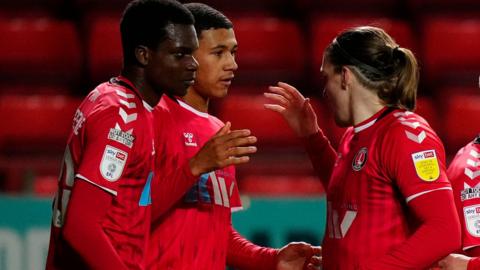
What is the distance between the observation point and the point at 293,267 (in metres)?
3.66

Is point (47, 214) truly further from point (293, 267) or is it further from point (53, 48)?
point (53, 48)

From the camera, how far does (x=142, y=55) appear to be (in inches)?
122

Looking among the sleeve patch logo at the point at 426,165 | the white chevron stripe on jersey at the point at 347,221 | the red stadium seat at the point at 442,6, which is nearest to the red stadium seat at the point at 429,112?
the red stadium seat at the point at 442,6

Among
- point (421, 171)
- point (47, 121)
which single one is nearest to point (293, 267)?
point (421, 171)

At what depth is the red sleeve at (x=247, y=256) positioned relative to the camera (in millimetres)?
3705

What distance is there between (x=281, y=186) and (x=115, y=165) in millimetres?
2983

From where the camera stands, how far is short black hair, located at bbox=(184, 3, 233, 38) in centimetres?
362

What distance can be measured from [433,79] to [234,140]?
13.6 ft

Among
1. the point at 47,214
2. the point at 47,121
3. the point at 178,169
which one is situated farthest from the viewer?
the point at 47,121

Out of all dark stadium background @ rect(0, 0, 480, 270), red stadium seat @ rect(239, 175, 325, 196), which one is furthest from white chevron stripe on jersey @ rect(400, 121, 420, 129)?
red stadium seat @ rect(239, 175, 325, 196)

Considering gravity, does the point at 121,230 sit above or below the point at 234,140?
below

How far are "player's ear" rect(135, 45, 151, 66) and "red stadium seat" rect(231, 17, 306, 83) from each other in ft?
12.2

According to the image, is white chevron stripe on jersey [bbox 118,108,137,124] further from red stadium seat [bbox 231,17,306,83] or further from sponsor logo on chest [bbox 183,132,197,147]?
red stadium seat [bbox 231,17,306,83]

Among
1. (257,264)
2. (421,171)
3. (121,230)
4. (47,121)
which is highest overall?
(421,171)
